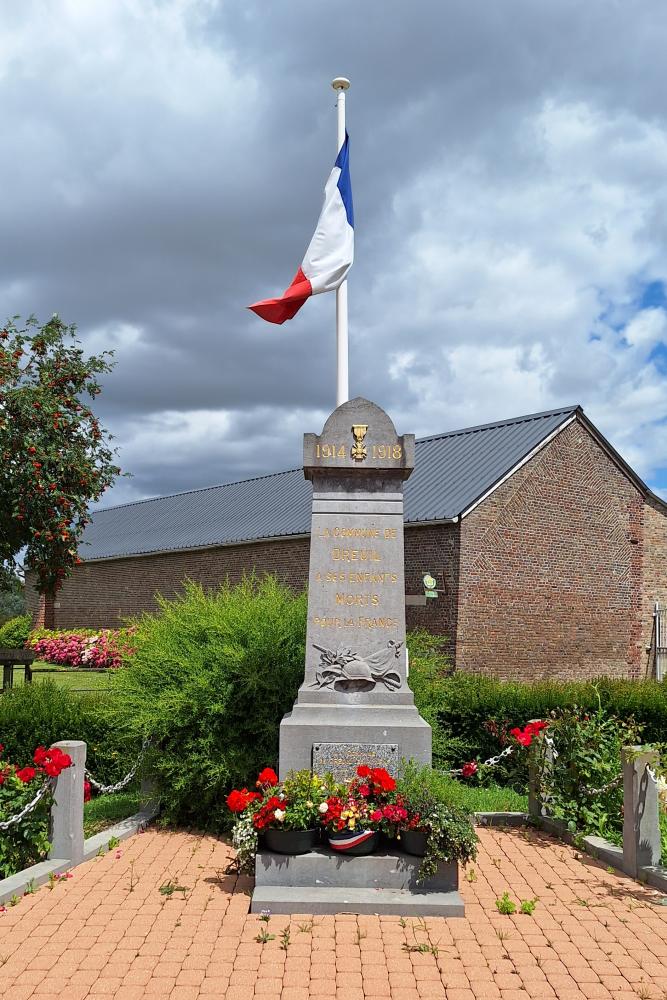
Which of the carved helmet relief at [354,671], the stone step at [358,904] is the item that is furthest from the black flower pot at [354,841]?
the carved helmet relief at [354,671]

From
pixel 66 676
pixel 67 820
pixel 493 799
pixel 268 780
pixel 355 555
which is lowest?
pixel 66 676

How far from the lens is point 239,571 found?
73.9 ft

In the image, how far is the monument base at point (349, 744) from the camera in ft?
20.0

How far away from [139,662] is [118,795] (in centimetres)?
188

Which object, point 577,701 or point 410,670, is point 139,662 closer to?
point 410,670

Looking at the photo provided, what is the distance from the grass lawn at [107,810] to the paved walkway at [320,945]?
1.50 m

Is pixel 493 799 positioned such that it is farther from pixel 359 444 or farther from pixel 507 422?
pixel 507 422

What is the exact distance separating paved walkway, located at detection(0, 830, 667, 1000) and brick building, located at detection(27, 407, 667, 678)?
1075 cm

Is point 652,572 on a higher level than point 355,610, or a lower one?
higher

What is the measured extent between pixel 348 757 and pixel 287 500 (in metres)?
17.7

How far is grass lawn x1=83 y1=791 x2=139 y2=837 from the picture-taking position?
7367 millimetres

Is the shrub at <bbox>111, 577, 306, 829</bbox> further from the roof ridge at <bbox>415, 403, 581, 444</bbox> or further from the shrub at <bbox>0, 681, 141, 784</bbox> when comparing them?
the roof ridge at <bbox>415, 403, 581, 444</bbox>

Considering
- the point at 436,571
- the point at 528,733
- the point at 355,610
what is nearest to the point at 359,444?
the point at 355,610

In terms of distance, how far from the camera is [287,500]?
23.7 m
